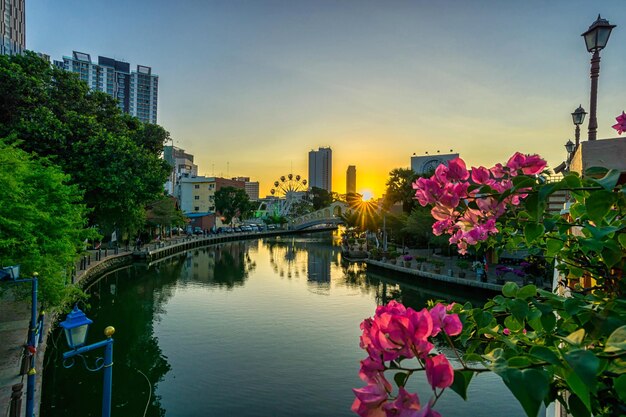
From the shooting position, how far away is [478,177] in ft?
7.45

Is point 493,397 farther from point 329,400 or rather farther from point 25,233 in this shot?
point 25,233

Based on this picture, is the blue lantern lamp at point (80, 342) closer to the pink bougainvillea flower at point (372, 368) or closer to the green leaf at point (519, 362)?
the pink bougainvillea flower at point (372, 368)

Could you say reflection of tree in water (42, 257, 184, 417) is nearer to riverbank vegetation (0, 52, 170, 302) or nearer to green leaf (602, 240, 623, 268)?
riverbank vegetation (0, 52, 170, 302)

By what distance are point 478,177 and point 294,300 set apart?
66.6ft

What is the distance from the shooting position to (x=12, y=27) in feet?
225

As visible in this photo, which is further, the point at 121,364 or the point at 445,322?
the point at 121,364

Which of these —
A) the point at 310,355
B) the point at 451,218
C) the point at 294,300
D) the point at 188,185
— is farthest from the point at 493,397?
the point at 188,185

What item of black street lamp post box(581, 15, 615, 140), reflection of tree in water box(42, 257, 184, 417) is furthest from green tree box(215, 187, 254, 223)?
black street lamp post box(581, 15, 615, 140)

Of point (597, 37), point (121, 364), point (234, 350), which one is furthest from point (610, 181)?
point (121, 364)

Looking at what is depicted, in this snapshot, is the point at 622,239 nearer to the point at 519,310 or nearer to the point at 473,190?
the point at 519,310

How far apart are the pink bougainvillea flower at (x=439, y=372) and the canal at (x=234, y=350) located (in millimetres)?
9561

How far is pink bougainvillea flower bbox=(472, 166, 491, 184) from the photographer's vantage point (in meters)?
2.25

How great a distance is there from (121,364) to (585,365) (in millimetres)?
14264

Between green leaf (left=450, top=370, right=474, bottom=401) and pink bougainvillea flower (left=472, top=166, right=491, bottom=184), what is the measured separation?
130 centimetres
